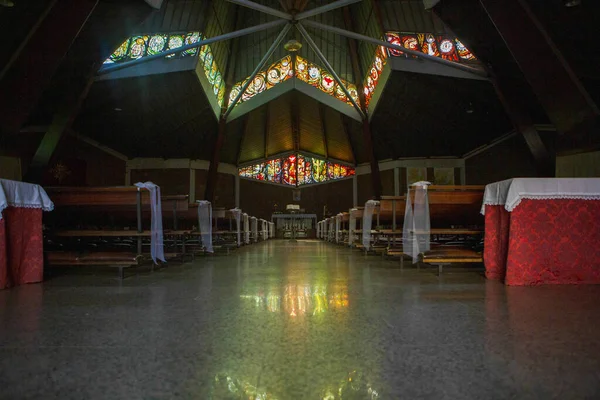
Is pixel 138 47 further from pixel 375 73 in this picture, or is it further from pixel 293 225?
pixel 293 225

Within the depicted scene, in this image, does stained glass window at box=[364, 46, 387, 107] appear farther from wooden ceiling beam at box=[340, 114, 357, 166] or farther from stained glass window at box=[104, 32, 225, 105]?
stained glass window at box=[104, 32, 225, 105]

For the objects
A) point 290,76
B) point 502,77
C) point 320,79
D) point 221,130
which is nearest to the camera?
point 502,77

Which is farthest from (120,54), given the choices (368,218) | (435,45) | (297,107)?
(368,218)

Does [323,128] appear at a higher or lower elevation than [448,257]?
higher

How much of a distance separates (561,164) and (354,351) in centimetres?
1294

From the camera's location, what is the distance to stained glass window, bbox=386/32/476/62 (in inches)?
521

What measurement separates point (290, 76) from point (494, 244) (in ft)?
53.8

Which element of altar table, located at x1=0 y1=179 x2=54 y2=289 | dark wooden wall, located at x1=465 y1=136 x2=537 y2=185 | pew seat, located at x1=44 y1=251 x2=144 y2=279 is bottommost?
pew seat, located at x1=44 y1=251 x2=144 y2=279

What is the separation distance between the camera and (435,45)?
13.7 m

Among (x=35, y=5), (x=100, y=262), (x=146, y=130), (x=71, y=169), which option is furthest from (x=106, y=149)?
(x=100, y=262)

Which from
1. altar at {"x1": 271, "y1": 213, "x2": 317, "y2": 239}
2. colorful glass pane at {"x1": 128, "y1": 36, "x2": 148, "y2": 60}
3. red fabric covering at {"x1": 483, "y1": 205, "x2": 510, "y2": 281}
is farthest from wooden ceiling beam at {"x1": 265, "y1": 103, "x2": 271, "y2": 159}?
red fabric covering at {"x1": 483, "y1": 205, "x2": 510, "y2": 281}

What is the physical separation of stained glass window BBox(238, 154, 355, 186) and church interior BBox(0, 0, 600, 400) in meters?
1.16

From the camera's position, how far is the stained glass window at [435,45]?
13234mm

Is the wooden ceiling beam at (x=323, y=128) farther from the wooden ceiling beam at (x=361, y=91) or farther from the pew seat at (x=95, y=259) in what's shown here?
the pew seat at (x=95, y=259)
